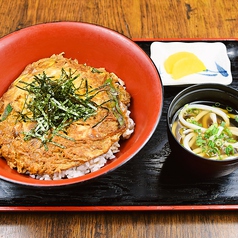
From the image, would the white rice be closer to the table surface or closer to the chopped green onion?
the chopped green onion

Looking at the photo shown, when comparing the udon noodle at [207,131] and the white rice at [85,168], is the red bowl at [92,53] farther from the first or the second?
the udon noodle at [207,131]

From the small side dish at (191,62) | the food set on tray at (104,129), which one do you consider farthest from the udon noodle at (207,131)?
the small side dish at (191,62)

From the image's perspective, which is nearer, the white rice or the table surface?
the white rice

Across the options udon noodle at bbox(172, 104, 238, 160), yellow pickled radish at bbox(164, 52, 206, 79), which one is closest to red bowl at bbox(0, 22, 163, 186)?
udon noodle at bbox(172, 104, 238, 160)

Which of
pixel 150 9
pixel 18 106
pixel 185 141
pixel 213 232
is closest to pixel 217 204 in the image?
pixel 213 232

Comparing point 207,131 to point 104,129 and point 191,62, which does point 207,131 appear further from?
point 191,62

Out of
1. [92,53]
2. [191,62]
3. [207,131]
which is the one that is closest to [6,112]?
[92,53]
